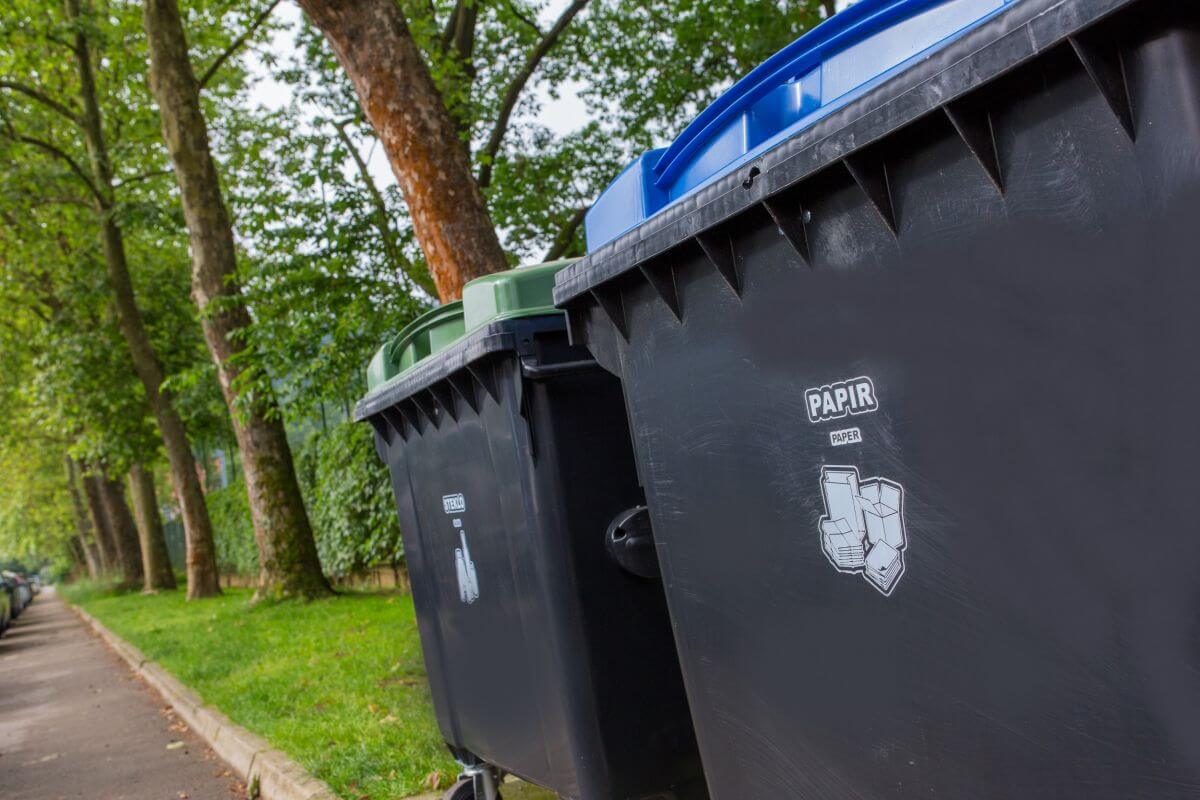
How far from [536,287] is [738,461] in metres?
1.31

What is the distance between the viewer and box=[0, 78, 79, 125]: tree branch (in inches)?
788

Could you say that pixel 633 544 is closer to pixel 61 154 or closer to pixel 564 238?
pixel 564 238

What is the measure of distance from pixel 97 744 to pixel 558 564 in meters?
6.78

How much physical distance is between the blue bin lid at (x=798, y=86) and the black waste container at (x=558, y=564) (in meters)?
0.66

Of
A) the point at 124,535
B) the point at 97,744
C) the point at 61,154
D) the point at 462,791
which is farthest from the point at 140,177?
the point at 462,791

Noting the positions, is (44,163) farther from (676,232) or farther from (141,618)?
(676,232)

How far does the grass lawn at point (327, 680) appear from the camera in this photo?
5605 millimetres

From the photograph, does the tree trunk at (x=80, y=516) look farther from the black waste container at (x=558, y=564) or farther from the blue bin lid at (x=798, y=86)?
the blue bin lid at (x=798, y=86)

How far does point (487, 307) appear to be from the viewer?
373cm

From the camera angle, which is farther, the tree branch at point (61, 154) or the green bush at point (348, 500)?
the tree branch at point (61, 154)

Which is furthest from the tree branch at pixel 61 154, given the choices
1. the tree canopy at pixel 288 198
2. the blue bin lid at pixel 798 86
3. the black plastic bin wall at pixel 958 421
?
the black plastic bin wall at pixel 958 421

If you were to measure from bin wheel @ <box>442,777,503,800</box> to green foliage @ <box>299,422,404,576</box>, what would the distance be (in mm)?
10101

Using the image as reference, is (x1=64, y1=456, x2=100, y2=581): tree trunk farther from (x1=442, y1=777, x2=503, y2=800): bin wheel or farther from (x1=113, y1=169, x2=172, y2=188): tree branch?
(x1=442, y1=777, x2=503, y2=800): bin wheel

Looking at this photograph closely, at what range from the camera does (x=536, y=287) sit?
361cm
